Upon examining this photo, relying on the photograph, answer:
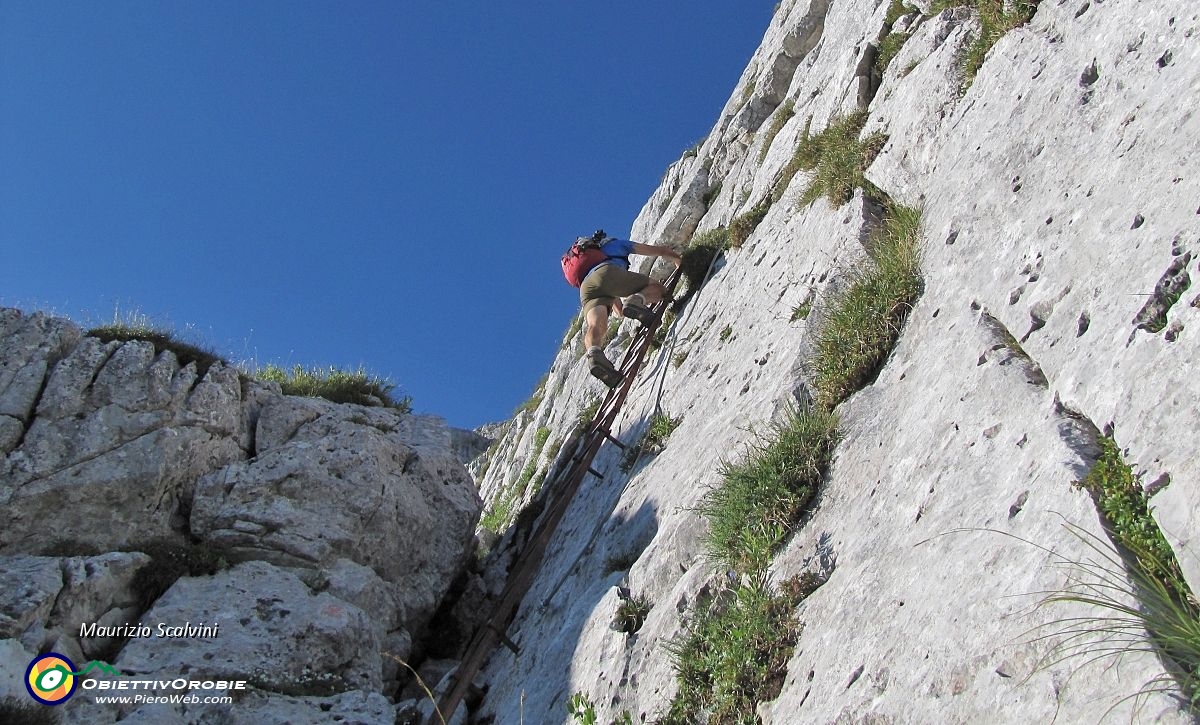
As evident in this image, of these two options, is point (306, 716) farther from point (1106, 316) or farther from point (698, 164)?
point (698, 164)

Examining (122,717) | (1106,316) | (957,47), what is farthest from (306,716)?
(957,47)

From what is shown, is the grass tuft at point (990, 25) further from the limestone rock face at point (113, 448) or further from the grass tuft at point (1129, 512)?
the limestone rock face at point (113, 448)

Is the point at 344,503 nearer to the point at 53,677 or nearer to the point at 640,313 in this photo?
the point at 53,677

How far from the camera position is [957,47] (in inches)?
352

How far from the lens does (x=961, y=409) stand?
17.8 feet

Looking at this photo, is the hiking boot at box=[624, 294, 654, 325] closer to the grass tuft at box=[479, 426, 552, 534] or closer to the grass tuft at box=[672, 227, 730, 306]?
the grass tuft at box=[672, 227, 730, 306]

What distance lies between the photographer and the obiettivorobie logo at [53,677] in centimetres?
791

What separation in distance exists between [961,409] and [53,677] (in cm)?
825

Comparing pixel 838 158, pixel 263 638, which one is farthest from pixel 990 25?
pixel 263 638

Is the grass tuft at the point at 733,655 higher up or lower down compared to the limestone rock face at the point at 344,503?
lower down

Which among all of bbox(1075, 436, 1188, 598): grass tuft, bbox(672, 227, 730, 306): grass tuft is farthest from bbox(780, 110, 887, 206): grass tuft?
bbox(1075, 436, 1188, 598): grass tuft

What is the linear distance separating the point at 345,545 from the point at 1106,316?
8920 mm

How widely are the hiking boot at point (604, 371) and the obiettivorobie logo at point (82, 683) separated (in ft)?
20.6

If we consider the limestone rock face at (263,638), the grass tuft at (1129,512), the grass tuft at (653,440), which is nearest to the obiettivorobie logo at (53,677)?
the limestone rock face at (263,638)
